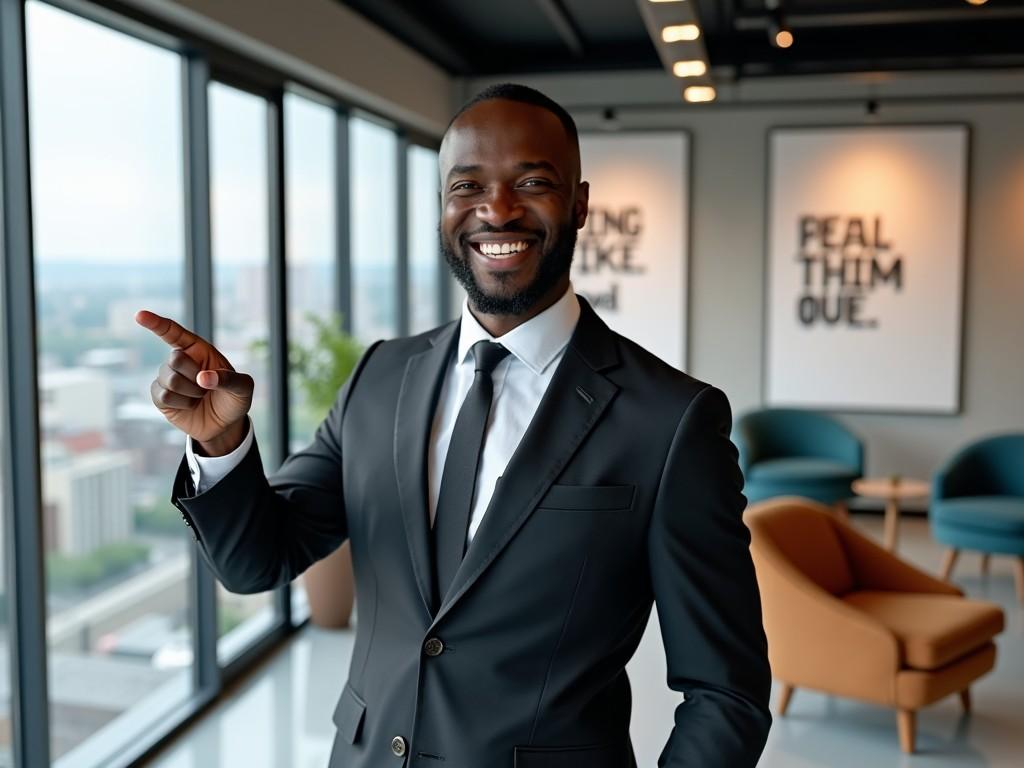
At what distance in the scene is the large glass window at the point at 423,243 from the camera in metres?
7.36

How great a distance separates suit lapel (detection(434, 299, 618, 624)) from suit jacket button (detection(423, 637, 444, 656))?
0.08ft

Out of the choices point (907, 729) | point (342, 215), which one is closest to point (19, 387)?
point (342, 215)

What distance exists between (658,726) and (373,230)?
3539 millimetres

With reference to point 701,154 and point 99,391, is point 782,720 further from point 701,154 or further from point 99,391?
point 701,154

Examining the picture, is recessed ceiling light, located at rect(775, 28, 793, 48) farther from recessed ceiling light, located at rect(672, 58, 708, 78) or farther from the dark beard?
the dark beard

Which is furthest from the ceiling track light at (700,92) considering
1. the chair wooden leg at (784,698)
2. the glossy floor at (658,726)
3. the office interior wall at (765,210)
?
the chair wooden leg at (784,698)

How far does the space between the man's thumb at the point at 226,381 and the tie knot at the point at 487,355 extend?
313mm

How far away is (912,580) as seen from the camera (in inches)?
176

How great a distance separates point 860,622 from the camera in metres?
3.89

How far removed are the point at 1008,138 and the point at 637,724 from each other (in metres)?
5.24

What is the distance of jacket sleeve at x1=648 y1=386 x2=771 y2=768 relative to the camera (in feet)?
4.23

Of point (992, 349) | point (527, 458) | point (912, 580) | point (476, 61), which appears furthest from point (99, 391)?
point (992, 349)

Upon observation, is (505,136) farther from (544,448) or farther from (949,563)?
(949,563)

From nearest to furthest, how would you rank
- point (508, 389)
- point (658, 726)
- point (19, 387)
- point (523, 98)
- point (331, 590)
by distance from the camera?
point (523, 98) < point (508, 389) < point (19, 387) < point (658, 726) < point (331, 590)
